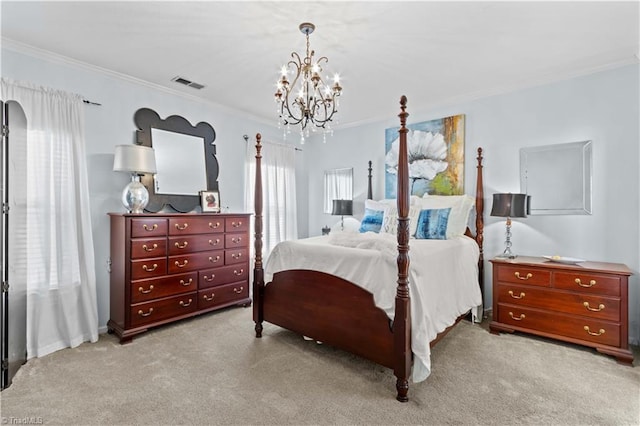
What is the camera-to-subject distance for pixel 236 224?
3.80m

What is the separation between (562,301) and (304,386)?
2.32 m

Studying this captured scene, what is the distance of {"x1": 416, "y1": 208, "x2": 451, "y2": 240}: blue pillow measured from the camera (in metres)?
3.28

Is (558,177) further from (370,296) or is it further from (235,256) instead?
(235,256)

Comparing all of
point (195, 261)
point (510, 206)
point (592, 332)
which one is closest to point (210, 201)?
point (195, 261)

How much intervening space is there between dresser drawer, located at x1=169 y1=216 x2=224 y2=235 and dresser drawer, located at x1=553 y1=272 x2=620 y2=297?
3341 millimetres

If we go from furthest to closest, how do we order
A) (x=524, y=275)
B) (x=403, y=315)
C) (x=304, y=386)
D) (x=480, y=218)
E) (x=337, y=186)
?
(x=337, y=186)
(x=480, y=218)
(x=524, y=275)
(x=304, y=386)
(x=403, y=315)

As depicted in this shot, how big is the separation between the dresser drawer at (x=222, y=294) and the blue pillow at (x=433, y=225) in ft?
7.07

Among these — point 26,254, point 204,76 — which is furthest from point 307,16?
point 26,254

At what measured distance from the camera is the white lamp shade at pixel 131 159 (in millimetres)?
2965

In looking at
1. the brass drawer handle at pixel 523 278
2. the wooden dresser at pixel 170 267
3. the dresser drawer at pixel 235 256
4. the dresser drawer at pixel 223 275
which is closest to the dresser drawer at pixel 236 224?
the wooden dresser at pixel 170 267

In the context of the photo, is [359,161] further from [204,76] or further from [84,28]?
[84,28]

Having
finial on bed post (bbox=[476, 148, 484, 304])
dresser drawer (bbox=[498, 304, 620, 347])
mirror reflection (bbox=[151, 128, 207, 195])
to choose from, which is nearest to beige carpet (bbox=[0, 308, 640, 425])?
dresser drawer (bbox=[498, 304, 620, 347])

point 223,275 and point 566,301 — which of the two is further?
point 223,275

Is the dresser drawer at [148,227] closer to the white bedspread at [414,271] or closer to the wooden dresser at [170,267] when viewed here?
the wooden dresser at [170,267]
